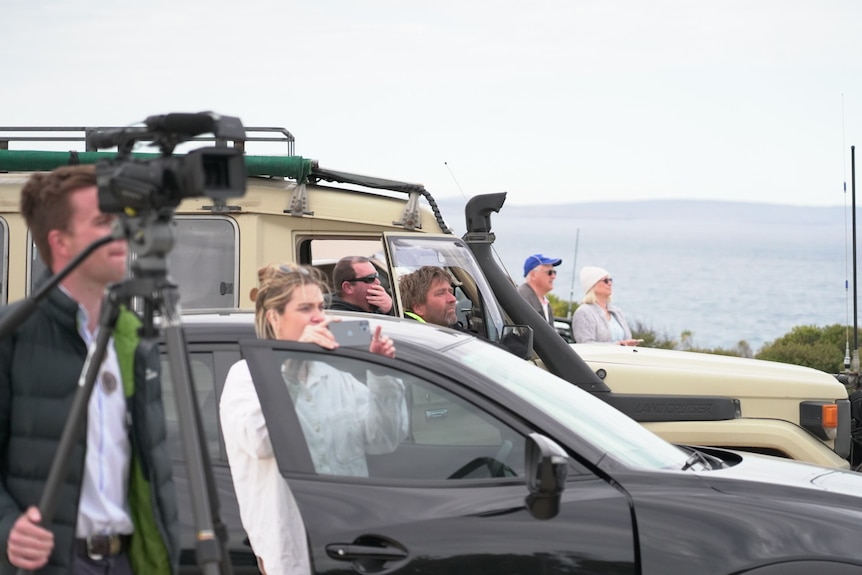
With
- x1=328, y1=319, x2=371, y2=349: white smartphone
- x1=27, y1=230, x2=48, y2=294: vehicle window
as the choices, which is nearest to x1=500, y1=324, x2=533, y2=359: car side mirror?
x1=328, y1=319, x2=371, y2=349: white smartphone

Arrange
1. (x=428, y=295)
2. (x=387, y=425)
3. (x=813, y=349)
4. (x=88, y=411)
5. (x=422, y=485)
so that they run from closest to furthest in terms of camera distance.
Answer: (x=88, y=411) < (x=422, y=485) < (x=387, y=425) < (x=428, y=295) < (x=813, y=349)

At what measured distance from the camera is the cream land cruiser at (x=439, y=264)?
6.95m

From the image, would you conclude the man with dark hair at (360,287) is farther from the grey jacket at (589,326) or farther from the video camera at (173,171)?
the video camera at (173,171)

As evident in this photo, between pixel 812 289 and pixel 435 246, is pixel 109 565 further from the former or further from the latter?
pixel 812 289

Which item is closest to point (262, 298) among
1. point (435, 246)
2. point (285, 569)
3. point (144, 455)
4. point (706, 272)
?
point (285, 569)

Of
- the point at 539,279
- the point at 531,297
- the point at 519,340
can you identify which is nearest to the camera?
the point at 519,340

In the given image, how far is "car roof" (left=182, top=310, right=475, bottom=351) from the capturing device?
457 cm

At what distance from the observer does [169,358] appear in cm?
283

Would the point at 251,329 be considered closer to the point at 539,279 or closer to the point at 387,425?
the point at 387,425

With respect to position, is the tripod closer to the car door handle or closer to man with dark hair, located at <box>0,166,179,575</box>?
man with dark hair, located at <box>0,166,179,575</box>

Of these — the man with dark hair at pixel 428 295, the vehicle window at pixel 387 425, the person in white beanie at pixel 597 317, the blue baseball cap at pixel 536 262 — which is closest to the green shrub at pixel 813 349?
the person in white beanie at pixel 597 317

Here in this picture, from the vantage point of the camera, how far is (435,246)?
7656 mm

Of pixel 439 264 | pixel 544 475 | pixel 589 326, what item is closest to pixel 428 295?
pixel 439 264

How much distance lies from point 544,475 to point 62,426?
4.66ft
